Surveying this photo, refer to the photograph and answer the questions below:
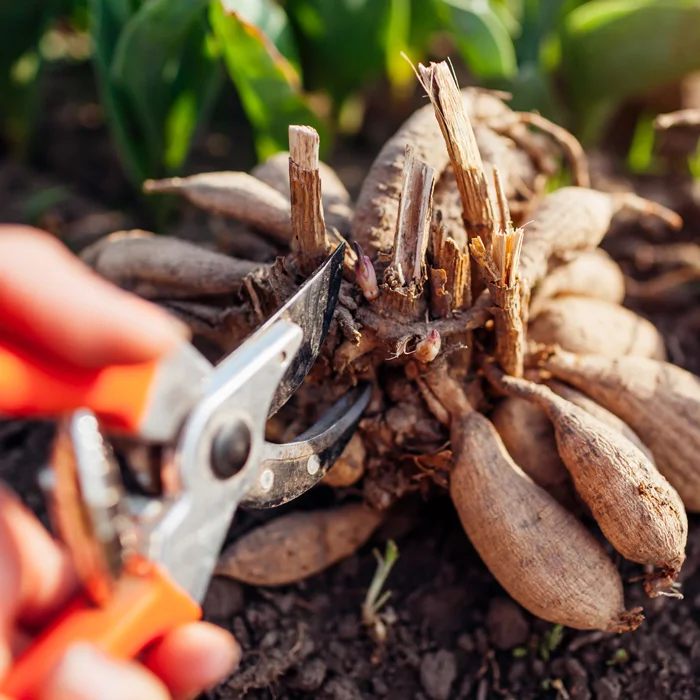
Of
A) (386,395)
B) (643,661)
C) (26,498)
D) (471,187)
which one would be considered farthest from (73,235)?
(643,661)

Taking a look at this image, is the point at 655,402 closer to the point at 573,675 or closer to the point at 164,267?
the point at 573,675

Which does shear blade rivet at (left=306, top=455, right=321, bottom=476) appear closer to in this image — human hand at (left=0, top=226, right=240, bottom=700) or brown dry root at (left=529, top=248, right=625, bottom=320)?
human hand at (left=0, top=226, right=240, bottom=700)

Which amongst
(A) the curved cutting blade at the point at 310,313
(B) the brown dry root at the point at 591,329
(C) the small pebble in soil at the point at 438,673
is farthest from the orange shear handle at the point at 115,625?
(B) the brown dry root at the point at 591,329

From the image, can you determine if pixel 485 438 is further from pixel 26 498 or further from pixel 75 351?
pixel 26 498

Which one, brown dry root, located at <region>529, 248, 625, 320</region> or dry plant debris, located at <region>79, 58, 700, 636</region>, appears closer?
dry plant debris, located at <region>79, 58, 700, 636</region>

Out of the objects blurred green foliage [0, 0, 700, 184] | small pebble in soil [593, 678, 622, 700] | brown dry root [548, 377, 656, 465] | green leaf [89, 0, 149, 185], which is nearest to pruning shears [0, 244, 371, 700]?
brown dry root [548, 377, 656, 465]

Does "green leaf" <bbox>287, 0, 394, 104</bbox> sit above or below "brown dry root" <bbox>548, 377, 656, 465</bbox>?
above

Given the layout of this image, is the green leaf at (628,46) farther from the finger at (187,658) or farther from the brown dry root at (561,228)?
the finger at (187,658)
